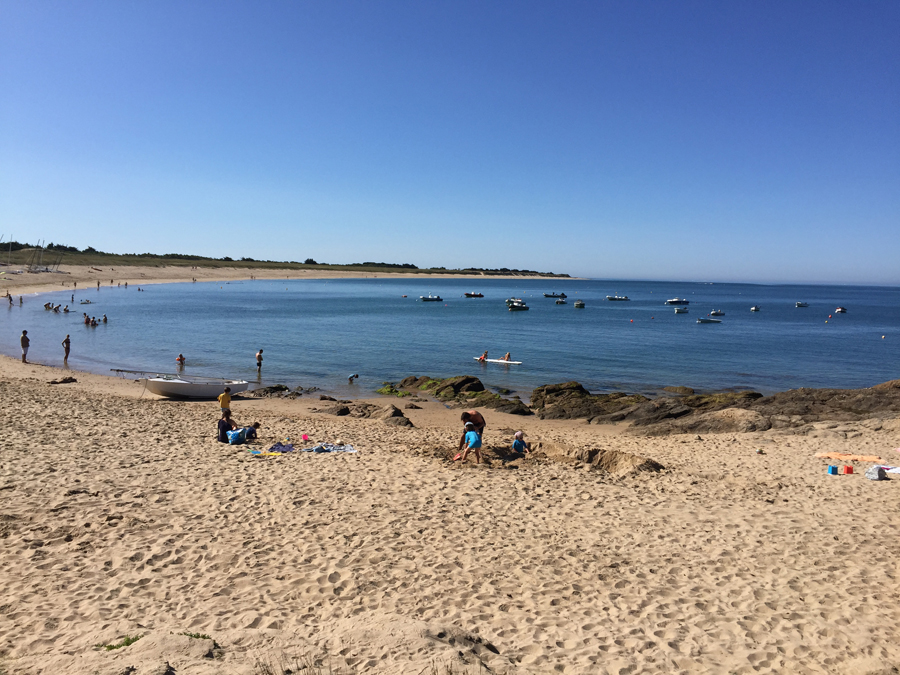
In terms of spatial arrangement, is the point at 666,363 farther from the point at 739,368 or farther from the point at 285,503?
the point at 285,503

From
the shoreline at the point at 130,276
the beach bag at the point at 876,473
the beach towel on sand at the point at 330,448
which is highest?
the shoreline at the point at 130,276

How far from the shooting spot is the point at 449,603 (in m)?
6.96

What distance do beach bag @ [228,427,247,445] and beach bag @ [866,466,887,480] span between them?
14454 millimetres

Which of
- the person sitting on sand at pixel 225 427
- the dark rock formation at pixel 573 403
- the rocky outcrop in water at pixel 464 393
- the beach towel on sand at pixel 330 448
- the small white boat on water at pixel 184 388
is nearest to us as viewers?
the beach towel on sand at pixel 330 448

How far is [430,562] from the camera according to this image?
800 centimetres

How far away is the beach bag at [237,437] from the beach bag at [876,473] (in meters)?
14.5

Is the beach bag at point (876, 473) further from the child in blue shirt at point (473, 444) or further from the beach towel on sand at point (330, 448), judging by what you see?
the beach towel on sand at point (330, 448)

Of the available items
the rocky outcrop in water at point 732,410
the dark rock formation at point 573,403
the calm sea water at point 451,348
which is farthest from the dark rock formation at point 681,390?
the dark rock formation at point 573,403

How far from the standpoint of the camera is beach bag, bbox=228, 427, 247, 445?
46.5 feet

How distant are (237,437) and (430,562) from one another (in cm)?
809

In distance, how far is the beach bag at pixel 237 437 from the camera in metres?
14.2

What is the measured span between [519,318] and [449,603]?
6830 cm

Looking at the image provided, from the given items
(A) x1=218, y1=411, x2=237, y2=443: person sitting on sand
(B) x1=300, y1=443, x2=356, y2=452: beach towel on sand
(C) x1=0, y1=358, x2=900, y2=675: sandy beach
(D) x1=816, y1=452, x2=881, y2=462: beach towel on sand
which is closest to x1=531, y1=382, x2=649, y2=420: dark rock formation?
(D) x1=816, y1=452, x2=881, y2=462: beach towel on sand

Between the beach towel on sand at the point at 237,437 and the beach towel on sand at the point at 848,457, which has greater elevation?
the beach towel on sand at the point at 848,457
